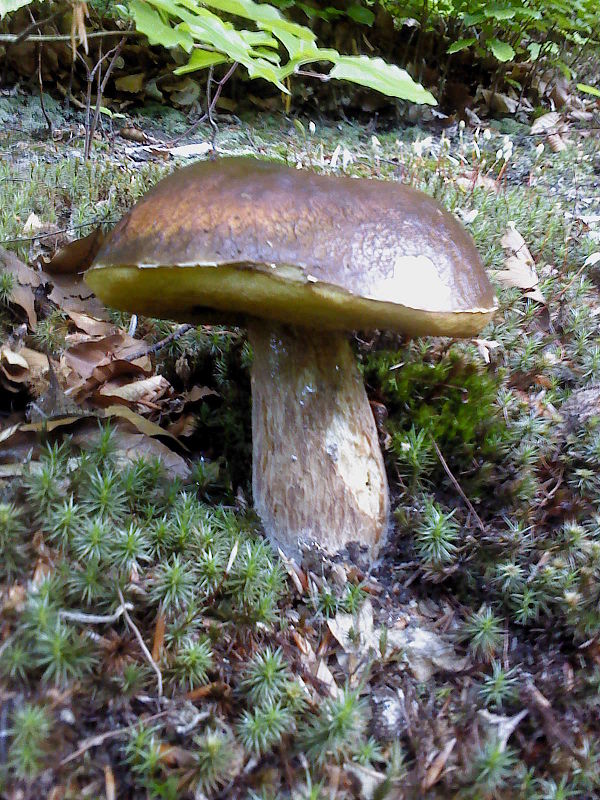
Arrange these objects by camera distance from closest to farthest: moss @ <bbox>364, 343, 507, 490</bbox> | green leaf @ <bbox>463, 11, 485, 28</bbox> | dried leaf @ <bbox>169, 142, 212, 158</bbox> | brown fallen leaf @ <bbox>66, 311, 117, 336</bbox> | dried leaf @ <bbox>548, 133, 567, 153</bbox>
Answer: moss @ <bbox>364, 343, 507, 490</bbox>, brown fallen leaf @ <bbox>66, 311, 117, 336</bbox>, dried leaf @ <bbox>169, 142, 212, 158</bbox>, dried leaf @ <bbox>548, 133, 567, 153</bbox>, green leaf @ <bbox>463, 11, 485, 28</bbox>

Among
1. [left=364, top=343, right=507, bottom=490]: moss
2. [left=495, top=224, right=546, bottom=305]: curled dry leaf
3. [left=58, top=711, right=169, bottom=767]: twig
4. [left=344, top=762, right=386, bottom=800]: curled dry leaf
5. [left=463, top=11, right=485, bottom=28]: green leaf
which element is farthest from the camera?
[left=463, top=11, right=485, bottom=28]: green leaf

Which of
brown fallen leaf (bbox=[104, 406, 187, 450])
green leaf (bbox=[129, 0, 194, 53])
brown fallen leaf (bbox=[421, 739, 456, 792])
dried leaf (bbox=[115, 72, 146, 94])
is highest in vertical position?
green leaf (bbox=[129, 0, 194, 53])

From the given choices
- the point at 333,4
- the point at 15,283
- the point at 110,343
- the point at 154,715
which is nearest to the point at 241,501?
the point at 154,715

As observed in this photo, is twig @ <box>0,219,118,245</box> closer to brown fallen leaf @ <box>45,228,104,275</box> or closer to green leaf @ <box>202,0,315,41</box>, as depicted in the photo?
brown fallen leaf @ <box>45,228,104,275</box>

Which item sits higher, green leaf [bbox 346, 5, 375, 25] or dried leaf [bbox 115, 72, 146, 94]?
green leaf [bbox 346, 5, 375, 25]

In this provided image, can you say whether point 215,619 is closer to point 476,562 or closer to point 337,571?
point 337,571

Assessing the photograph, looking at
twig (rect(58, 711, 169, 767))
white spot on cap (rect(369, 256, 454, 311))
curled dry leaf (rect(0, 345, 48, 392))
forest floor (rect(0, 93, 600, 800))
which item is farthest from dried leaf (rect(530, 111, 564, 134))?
twig (rect(58, 711, 169, 767))
